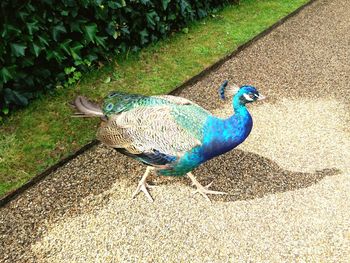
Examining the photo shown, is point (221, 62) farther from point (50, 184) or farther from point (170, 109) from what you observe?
point (50, 184)

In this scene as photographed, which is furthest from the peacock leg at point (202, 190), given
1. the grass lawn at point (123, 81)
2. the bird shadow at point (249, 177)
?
the grass lawn at point (123, 81)

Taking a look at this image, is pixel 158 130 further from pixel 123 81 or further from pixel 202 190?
pixel 123 81

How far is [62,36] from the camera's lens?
5039 millimetres

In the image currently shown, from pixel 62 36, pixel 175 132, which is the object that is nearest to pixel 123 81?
pixel 62 36

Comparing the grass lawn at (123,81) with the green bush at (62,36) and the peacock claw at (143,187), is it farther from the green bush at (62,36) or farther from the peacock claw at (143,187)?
the peacock claw at (143,187)

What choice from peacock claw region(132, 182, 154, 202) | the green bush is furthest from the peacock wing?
the green bush

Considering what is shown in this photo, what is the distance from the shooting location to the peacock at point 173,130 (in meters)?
3.36

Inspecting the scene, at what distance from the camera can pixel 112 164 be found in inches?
167

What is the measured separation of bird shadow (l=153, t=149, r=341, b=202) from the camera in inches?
157

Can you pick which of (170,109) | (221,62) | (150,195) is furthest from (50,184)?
(221,62)

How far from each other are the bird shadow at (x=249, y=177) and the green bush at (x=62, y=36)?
2085 millimetres

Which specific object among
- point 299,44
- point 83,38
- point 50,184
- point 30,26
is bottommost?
point 299,44

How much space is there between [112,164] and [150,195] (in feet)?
2.08

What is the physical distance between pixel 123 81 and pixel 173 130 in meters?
2.35
